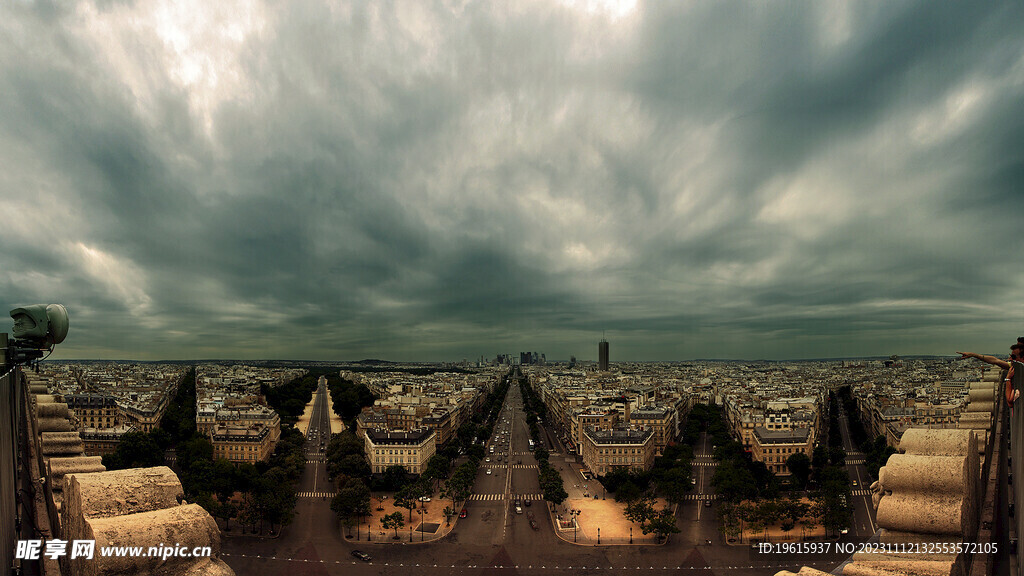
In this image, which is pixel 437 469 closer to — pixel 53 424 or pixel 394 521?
pixel 394 521

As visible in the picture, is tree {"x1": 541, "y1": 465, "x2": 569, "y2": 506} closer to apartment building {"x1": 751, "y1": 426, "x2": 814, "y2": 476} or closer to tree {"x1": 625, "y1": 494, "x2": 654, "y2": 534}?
tree {"x1": 625, "y1": 494, "x2": 654, "y2": 534}

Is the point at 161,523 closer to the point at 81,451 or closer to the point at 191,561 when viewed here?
the point at 191,561

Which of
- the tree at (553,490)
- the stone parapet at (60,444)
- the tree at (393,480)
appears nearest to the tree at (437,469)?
the tree at (393,480)

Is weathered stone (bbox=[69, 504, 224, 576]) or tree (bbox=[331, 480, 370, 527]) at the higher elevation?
weathered stone (bbox=[69, 504, 224, 576])

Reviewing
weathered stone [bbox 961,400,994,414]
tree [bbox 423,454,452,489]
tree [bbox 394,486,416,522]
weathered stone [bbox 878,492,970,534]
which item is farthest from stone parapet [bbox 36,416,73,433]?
tree [bbox 423,454,452,489]

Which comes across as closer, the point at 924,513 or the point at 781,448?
the point at 924,513

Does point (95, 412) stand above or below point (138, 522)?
below

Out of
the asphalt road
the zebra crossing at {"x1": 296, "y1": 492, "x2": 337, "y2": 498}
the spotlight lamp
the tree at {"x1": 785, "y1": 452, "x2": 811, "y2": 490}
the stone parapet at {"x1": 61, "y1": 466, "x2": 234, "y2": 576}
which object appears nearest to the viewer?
the stone parapet at {"x1": 61, "y1": 466, "x2": 234, "y2": 576}

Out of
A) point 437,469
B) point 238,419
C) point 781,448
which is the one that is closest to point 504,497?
point 437,469
